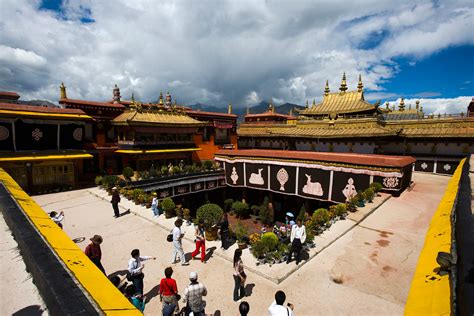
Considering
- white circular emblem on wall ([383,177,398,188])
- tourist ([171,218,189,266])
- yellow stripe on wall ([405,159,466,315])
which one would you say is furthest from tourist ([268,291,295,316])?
white circular emblem on wall ([383,177,398,188])

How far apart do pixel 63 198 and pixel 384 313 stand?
20.2 meters

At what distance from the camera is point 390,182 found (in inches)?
596

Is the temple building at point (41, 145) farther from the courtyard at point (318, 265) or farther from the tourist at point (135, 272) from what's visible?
the tourist at point (135, 272)

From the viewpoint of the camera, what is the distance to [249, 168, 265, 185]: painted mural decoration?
22989mm

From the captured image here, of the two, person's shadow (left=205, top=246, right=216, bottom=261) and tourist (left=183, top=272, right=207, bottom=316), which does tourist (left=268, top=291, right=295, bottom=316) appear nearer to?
tourist (left=183, top=272, right=207, bottom=316)

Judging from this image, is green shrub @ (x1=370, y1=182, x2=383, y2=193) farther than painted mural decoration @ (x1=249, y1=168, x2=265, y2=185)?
No

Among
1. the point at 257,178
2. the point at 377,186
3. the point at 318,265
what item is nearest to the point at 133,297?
the point at 318,265

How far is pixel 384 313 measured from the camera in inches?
225

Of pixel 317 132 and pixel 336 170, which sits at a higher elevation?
pixel 317 132

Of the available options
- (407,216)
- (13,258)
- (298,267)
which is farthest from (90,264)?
(407,216)

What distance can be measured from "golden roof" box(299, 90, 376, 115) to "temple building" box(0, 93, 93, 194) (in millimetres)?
25797

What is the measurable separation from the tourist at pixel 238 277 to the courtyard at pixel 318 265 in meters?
0.24

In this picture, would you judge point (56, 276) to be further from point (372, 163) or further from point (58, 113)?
point (58, 113)

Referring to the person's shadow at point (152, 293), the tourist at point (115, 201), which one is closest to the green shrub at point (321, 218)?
the person's shadow at point (152, 293)
